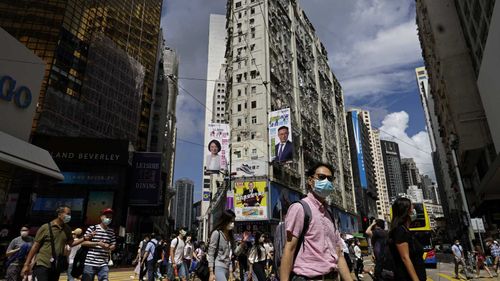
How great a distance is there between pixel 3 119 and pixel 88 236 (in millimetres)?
8574

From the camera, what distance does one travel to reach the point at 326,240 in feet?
8.43

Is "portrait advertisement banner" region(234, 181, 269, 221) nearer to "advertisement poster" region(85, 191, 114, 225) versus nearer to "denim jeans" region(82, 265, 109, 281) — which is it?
"advertisement poster" region(85, 191, 114, 225)

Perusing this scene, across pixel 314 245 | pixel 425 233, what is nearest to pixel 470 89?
pixel 425 233

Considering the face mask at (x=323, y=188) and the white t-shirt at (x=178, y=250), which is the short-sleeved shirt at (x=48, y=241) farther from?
the face mask at (x=323, y=188)

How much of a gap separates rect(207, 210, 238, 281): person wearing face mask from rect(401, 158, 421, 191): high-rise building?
193871 mm

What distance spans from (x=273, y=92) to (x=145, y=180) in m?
18.3

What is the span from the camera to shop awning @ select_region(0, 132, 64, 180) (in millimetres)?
9766

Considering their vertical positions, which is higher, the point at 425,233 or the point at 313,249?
the point at 425,233

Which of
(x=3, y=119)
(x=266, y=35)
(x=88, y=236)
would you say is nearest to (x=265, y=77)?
(x=266, y=35)

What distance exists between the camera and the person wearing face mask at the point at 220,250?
4.72 meters

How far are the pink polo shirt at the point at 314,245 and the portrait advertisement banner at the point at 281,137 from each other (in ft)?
92.8

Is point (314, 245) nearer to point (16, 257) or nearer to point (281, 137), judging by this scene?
point (16, 257)

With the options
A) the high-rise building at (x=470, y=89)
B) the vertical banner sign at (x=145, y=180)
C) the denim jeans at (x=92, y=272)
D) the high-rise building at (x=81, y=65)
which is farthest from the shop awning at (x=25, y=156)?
the high-rise building at (x=81, y=65)

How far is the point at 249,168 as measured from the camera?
3538 centimetres
